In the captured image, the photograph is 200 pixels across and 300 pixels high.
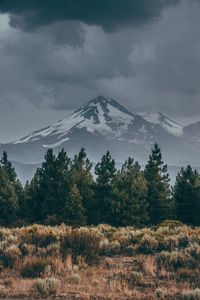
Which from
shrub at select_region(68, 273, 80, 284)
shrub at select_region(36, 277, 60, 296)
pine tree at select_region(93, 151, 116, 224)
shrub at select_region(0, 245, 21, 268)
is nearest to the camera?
shrub at select_region(36, 277, 60, 296)

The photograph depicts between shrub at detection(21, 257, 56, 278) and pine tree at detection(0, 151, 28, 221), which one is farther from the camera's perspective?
pine tree at detection(0, 151, 28, 221)

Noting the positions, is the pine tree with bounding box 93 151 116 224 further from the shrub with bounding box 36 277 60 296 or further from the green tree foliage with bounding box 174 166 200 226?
the shrub with bounding box 36 277 60 296

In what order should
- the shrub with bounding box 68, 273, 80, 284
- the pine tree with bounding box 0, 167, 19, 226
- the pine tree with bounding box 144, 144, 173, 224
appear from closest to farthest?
the shrub with bounding box 68, 273, 80, 284 < the pine tree with bounding box 144, 144, 173, 224 < the pine tree with bounding box 0, 167, 19, 226

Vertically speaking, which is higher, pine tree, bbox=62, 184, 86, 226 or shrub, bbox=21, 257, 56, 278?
pine tree, bbox=62, 184, 86, 226

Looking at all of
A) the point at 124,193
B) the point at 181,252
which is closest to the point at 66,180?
the point at 124,193

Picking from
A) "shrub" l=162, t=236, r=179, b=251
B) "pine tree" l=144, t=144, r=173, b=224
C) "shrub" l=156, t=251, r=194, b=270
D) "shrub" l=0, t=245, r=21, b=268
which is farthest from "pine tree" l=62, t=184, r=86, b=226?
"shrub" l=156, t=251, r=194, b=270

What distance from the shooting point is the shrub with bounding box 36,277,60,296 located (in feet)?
46.0

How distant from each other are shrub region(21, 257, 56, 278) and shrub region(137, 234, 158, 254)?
4480 millimetres

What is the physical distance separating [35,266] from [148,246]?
546 cm

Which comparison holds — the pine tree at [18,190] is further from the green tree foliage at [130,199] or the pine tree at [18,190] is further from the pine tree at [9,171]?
the green tree foliage at [130,199]

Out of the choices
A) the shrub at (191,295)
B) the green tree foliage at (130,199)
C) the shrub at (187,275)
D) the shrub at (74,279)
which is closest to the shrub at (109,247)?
the shrub at (187,275)

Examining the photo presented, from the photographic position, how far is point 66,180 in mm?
59406

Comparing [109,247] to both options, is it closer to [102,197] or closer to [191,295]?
[191,295]

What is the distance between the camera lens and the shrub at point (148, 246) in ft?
64.9
